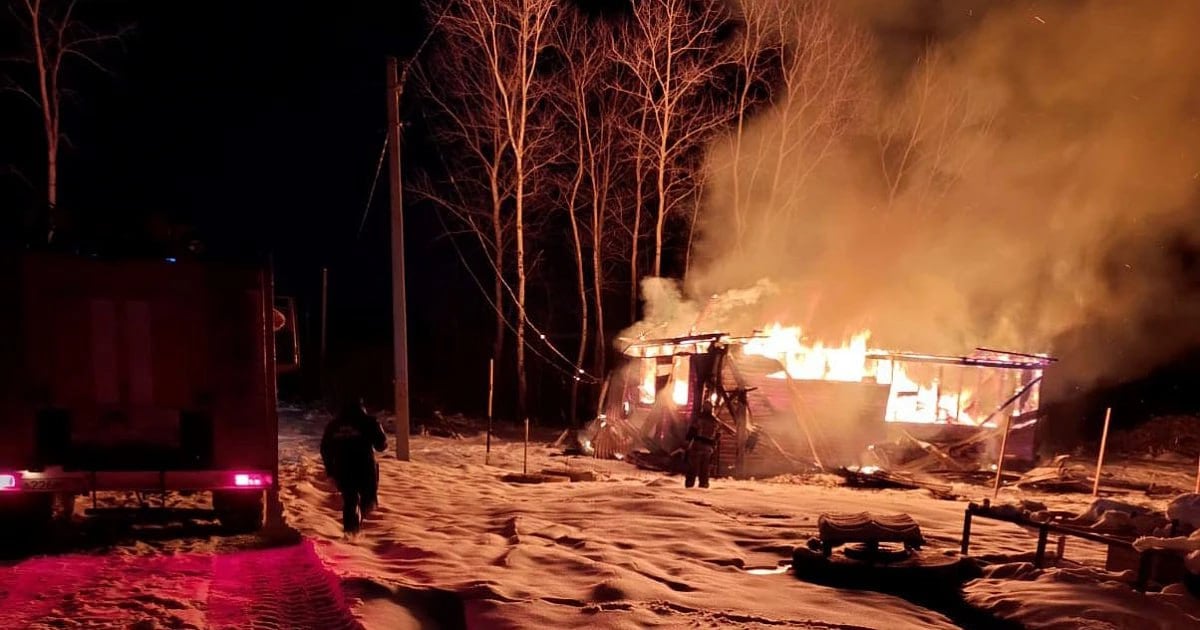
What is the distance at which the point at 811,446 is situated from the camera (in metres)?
15.1

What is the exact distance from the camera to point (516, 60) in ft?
74.9

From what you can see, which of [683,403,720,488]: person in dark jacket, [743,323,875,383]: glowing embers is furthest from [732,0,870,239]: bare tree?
[683,403,720,488]: person in dark jacket

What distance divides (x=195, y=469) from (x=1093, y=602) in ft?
24.9

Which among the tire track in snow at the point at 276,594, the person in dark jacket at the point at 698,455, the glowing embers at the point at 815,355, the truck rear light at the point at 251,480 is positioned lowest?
the person in dark jacket at the point at 698,455

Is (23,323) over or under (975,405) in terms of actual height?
over

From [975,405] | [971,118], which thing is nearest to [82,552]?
[975,405]

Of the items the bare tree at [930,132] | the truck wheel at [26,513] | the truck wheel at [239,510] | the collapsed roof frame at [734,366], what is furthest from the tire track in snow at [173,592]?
the bare tree at [930,132]

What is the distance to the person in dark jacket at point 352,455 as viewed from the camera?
24.2ft

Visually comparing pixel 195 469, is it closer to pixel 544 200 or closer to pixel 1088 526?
pixel 1088 526

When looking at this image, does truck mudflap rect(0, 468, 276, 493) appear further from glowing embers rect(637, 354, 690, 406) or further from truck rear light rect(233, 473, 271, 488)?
glowing embers rect(637, 354, 690, 406)

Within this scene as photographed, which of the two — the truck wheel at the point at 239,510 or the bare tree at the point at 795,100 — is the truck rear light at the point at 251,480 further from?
the bare tree at the point at 795,100

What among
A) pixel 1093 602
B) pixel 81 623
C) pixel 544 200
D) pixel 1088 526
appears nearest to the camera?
pixel 81 623

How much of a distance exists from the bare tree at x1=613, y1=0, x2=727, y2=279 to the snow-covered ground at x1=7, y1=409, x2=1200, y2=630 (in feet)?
51.7

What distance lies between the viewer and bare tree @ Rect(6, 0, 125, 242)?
57.0ft
